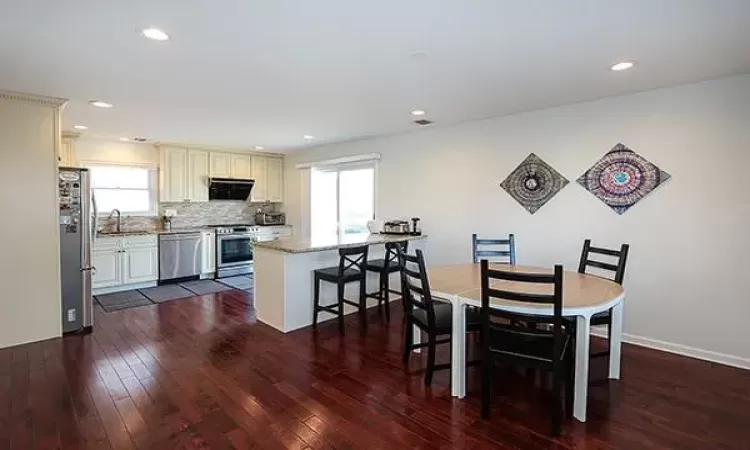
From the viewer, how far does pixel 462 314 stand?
2.82 metres

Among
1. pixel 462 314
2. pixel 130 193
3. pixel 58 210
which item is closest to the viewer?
pixel 462 314

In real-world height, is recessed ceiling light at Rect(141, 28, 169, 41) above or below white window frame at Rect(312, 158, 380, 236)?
above

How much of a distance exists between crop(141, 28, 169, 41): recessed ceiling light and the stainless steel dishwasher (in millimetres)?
4545

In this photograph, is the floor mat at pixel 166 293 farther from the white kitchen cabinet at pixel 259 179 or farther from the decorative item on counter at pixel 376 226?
the decorative item on counter at pixel 376 226

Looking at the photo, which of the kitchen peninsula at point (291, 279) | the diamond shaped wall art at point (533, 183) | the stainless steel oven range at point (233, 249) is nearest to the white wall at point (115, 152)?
the stainless steel oven range at point (233, 249)

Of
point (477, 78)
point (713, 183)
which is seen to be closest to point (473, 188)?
point (477, 78)

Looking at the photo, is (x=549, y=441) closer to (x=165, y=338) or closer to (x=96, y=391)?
(x=96, y=391)

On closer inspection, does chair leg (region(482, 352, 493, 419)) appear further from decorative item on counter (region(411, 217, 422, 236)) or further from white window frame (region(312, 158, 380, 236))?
white window frame (region(312, 158, 380, 236))

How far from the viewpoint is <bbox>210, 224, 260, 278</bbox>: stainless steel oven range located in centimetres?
691

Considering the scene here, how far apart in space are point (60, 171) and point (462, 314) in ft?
13.2

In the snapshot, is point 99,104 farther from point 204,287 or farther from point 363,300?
point 363,300

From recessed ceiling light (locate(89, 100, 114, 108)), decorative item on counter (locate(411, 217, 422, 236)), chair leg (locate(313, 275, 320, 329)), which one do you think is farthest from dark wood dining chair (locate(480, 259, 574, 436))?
recessed ceiling light (locate(89, 100, 114, 108))

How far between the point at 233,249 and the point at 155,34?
5.07 meters

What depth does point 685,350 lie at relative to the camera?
141 inches
